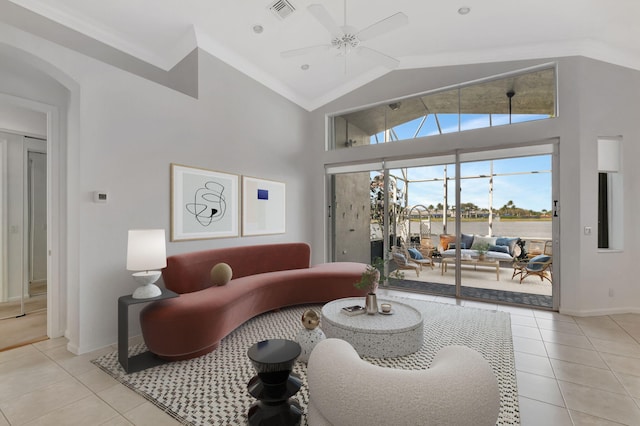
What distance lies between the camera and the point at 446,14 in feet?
13.0

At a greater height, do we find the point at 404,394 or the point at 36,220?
the point at 36,220

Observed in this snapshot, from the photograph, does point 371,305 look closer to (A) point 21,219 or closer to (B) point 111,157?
(B) point 111,157

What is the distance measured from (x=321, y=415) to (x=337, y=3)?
426 centimetres

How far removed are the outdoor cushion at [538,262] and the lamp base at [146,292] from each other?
531cm

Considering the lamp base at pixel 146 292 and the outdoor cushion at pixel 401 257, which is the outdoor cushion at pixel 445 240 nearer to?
the outdoor cushion at pixel 401 257

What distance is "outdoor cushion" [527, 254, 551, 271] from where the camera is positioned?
463 cm

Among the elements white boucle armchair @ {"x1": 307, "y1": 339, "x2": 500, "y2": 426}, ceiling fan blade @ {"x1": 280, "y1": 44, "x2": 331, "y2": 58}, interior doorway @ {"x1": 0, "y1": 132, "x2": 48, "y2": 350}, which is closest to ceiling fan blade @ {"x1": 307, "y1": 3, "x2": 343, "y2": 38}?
ceiling fan blade @ {"x1": 280, "y1": 44, "x2": 331, "y2": 58}

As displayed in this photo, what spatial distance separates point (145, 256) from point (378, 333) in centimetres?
229

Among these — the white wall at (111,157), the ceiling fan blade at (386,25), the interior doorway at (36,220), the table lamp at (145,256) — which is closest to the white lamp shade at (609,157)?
the ceiling fan blade at (386,25)

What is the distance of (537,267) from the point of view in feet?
15.6

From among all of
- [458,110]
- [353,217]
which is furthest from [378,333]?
[458,110]

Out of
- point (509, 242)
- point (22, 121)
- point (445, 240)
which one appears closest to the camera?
point (22, 121)

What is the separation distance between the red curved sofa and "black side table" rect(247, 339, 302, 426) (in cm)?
106

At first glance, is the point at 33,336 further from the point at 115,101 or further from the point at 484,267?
the point at 484,267
